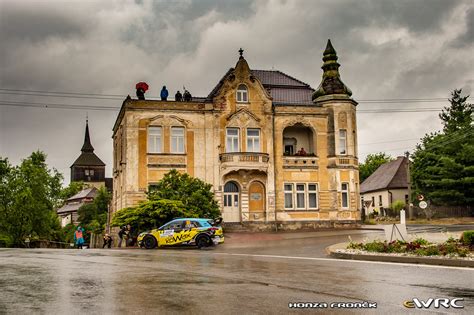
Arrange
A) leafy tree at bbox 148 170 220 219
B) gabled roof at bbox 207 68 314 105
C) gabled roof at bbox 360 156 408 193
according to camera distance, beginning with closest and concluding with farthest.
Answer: leafy tree at bbox 148 170 220 219 < gabled roof at bbox 207 68 314 105 < gabled roof at bbox 360 156 408 193

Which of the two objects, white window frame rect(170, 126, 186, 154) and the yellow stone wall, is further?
white window frame rect(170, 126, 186, 154)

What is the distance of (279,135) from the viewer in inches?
1784

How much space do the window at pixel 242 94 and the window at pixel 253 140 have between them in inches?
91.9

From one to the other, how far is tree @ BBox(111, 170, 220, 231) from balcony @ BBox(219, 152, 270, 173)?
8.28 ft

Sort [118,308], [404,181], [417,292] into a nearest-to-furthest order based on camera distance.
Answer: [118,308]
[417,292]
[404,181]

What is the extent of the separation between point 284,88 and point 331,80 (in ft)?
14.3

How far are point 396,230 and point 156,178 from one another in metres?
22.8

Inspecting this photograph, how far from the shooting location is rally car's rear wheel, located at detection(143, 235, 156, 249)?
3116cm

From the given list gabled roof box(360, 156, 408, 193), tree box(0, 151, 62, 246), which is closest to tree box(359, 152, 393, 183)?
gabled roof box(360, 156, 408, 193)

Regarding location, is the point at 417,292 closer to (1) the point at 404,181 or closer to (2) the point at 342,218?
(2) the point at 342,218

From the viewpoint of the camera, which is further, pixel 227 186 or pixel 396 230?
pixel 227 186

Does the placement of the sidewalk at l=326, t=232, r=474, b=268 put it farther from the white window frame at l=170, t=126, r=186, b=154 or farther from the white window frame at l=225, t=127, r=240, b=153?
the white window frame at l=170, t=126, r=186, b=154

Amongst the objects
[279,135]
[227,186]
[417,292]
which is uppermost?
[279,135]

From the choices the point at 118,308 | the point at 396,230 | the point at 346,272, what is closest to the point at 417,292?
the point at 346,272
